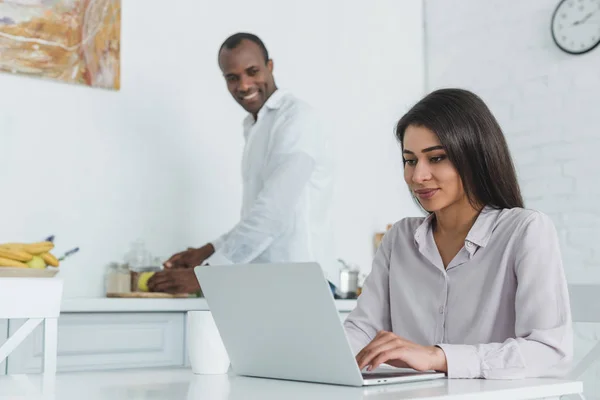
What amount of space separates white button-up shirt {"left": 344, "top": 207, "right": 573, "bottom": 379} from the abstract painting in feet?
5.45

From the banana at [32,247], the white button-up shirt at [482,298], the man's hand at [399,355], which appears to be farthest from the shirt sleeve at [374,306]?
the banana at [32,247]

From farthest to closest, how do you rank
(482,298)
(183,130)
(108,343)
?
(183,130) → (108,343) → (482,298)

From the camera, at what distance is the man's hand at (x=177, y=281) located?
2.50 metres

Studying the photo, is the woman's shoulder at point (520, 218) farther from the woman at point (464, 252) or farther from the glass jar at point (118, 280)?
the glass jar at point (118, 280)

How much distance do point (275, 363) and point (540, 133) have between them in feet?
8.21

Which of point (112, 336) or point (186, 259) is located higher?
point (186, 259)

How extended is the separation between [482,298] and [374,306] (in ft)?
0.74

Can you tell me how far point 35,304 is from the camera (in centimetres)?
152

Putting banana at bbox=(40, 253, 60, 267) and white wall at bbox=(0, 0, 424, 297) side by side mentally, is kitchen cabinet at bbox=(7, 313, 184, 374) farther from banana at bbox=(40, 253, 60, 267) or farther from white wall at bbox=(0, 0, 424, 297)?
white wall at bbox=(0, 0, 424, 297)

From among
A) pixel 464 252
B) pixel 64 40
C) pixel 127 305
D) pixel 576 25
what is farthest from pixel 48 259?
pixel 576 25

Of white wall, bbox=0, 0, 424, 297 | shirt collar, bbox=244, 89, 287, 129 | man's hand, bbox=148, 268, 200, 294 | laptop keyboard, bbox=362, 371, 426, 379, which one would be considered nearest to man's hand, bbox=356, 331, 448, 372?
laptop keyboard, bbox=362, 371, 426, 379

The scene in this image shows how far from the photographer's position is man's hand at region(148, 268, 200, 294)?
2496 mm

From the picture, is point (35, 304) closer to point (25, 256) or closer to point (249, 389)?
point (249, 389)

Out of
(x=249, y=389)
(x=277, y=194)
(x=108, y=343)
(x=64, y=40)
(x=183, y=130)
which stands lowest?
(x=108, y=343)
